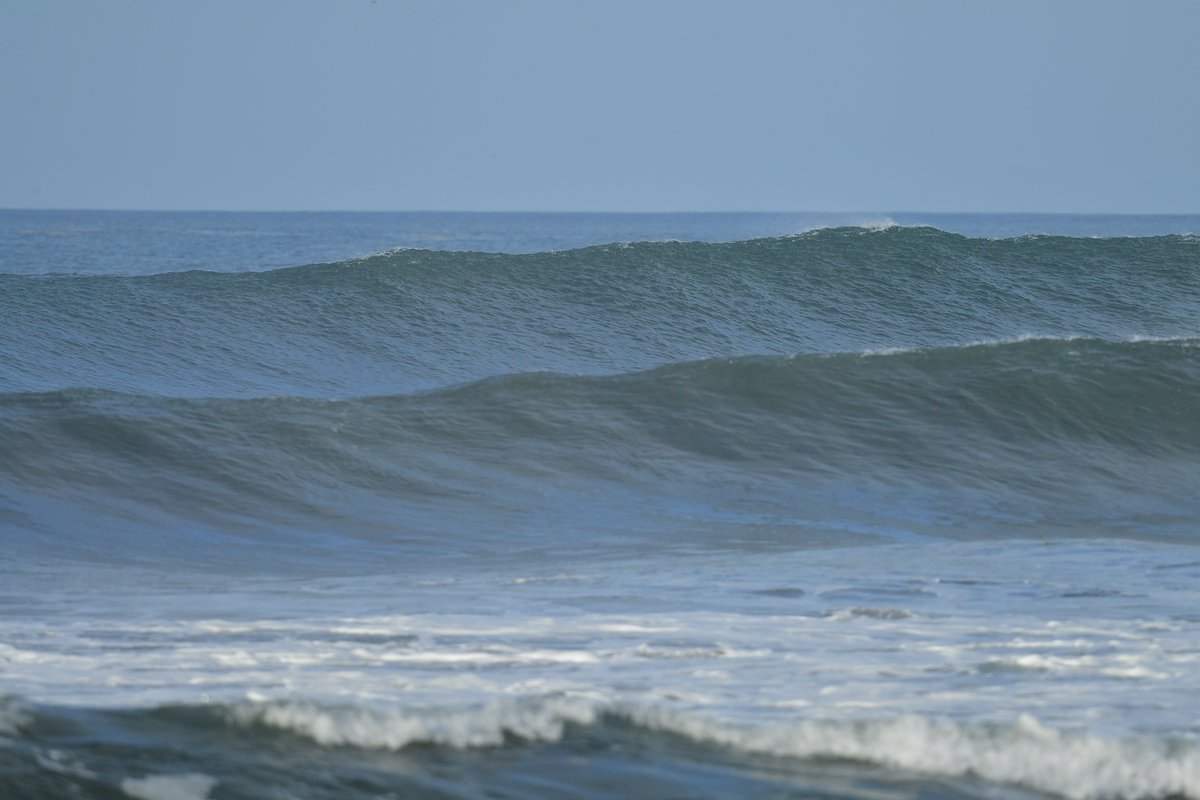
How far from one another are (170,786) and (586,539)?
4.20m

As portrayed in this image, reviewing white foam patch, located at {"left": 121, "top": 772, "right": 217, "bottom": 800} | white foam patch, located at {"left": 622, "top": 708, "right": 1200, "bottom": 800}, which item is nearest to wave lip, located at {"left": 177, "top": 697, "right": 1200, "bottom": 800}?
white foam patch, located at {"left": 622, "top": 708, "right": 1200, "bottom": 800}

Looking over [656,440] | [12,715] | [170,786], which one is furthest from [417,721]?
[656,440]

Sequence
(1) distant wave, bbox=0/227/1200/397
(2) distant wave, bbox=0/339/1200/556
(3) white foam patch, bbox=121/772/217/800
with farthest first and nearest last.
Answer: (1) distant wave, bbox=0/227/1200/397 < (2) distant wave, bbox=0/339/1200/556 < (3) white foam patch, bbox=121/772/217/800

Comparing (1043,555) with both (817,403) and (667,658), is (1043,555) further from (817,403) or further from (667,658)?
(817,403)

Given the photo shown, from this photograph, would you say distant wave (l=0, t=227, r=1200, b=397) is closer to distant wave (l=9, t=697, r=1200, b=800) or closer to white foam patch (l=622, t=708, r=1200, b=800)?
distant wave (l=9, t=697, r=1200, b=800)

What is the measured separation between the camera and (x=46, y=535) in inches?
280

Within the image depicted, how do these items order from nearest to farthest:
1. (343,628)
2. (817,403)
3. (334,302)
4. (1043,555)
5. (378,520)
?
(343,628) → (1043,555) → (378,520) → (817,403) → (334,302)

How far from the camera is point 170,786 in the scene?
3234mm

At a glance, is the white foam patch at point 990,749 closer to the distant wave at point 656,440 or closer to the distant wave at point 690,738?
the distant wave at point 690,738

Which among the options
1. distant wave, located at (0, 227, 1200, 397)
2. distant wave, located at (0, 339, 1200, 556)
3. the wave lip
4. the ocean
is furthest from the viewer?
distant wave, located at (0, 227, 1200, 397)

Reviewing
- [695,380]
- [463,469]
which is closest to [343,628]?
[463,469]

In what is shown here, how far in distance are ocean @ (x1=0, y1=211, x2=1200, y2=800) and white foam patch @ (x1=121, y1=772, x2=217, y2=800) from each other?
0.01 metres

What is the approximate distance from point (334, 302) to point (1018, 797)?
42.8 feet

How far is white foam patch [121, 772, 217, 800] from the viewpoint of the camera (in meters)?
3.19
